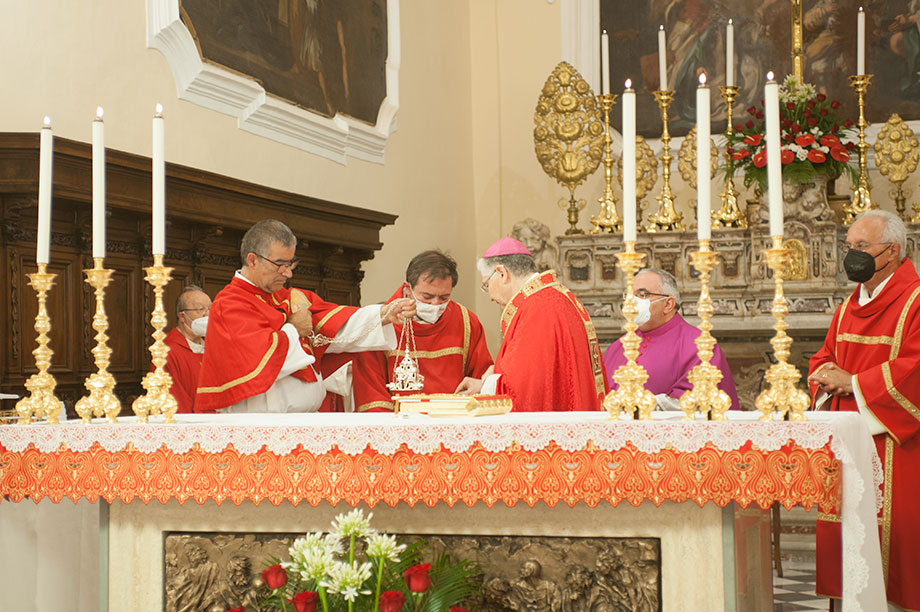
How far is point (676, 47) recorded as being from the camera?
10727 mm

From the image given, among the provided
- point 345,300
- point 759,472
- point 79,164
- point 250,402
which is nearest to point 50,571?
point 250,402

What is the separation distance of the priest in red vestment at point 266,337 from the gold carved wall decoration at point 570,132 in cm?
422

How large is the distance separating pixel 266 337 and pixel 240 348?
125 millimetres

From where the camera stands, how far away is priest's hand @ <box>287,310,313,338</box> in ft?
16.3

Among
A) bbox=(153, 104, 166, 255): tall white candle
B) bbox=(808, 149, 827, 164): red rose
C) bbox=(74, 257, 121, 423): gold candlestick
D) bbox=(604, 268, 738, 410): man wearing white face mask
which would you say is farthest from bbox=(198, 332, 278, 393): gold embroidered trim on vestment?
bbox=(808, 149, 827, 164): red rose

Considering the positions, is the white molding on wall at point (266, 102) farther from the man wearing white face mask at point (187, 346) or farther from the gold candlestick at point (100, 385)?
the gold candlestick at point (100, 385)

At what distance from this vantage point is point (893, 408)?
15.6 ft

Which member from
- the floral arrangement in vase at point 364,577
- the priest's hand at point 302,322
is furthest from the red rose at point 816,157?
the floral arrangement in vase at point 364,577

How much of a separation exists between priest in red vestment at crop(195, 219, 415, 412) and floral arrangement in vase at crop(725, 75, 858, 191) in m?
3.90

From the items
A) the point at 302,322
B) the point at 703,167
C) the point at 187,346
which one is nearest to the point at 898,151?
the point at 302,322

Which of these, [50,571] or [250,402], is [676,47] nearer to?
[250,402]

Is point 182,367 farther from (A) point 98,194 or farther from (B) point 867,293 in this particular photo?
(B) point 867,293

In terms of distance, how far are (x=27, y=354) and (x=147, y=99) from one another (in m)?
2.02

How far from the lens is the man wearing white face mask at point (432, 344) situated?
530 centimetres
